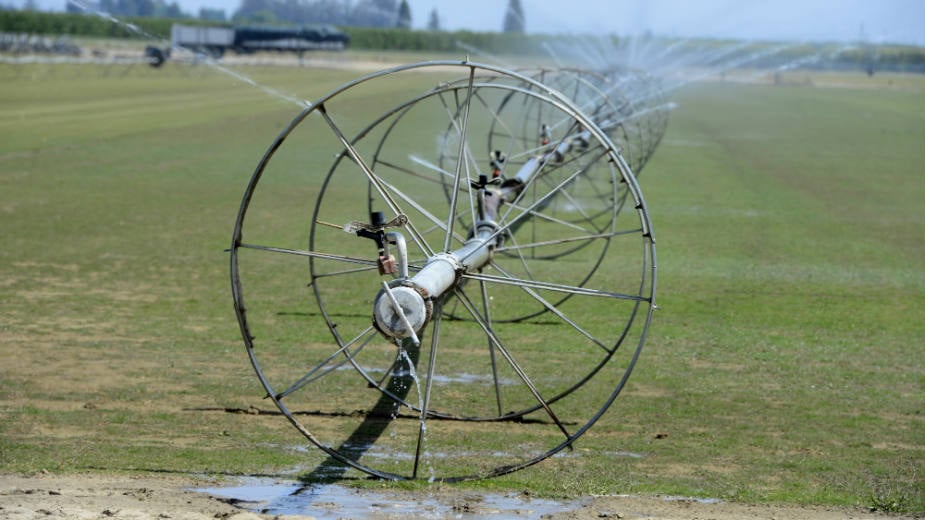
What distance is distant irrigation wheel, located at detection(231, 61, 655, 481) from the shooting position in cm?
834

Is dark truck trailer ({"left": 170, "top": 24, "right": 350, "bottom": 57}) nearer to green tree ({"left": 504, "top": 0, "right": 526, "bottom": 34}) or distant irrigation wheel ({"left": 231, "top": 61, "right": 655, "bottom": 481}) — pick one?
green tree ({"left": 504, "top": 0, "right": 526, "bottom": 34})

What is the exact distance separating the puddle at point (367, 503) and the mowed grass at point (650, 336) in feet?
1.16

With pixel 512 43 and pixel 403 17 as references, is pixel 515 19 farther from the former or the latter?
pixel 403 17

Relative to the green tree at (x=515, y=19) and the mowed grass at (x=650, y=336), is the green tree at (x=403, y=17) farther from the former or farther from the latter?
the mowed grass at (x=650, y=336)

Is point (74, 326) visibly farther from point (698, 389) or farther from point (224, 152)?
point (224, 152)

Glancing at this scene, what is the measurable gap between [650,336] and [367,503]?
5998mm

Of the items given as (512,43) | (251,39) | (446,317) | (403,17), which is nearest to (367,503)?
(446,317)

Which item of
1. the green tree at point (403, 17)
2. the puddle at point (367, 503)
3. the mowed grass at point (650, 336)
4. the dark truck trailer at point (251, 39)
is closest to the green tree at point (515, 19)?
the dark truck trailer at point (251, 39)

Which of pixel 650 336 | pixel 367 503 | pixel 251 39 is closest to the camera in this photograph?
pixel 367 503

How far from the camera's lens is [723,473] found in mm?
9148

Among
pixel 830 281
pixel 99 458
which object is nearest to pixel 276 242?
pixel 830 281

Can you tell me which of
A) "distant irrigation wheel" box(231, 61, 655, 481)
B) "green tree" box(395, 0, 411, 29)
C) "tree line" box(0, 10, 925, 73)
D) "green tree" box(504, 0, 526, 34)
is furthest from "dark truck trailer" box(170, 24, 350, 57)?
"distant irrigation wheel" box(231, 61, 655, 481)

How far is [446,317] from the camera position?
14.1 m

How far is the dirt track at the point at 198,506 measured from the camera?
24.9ft
